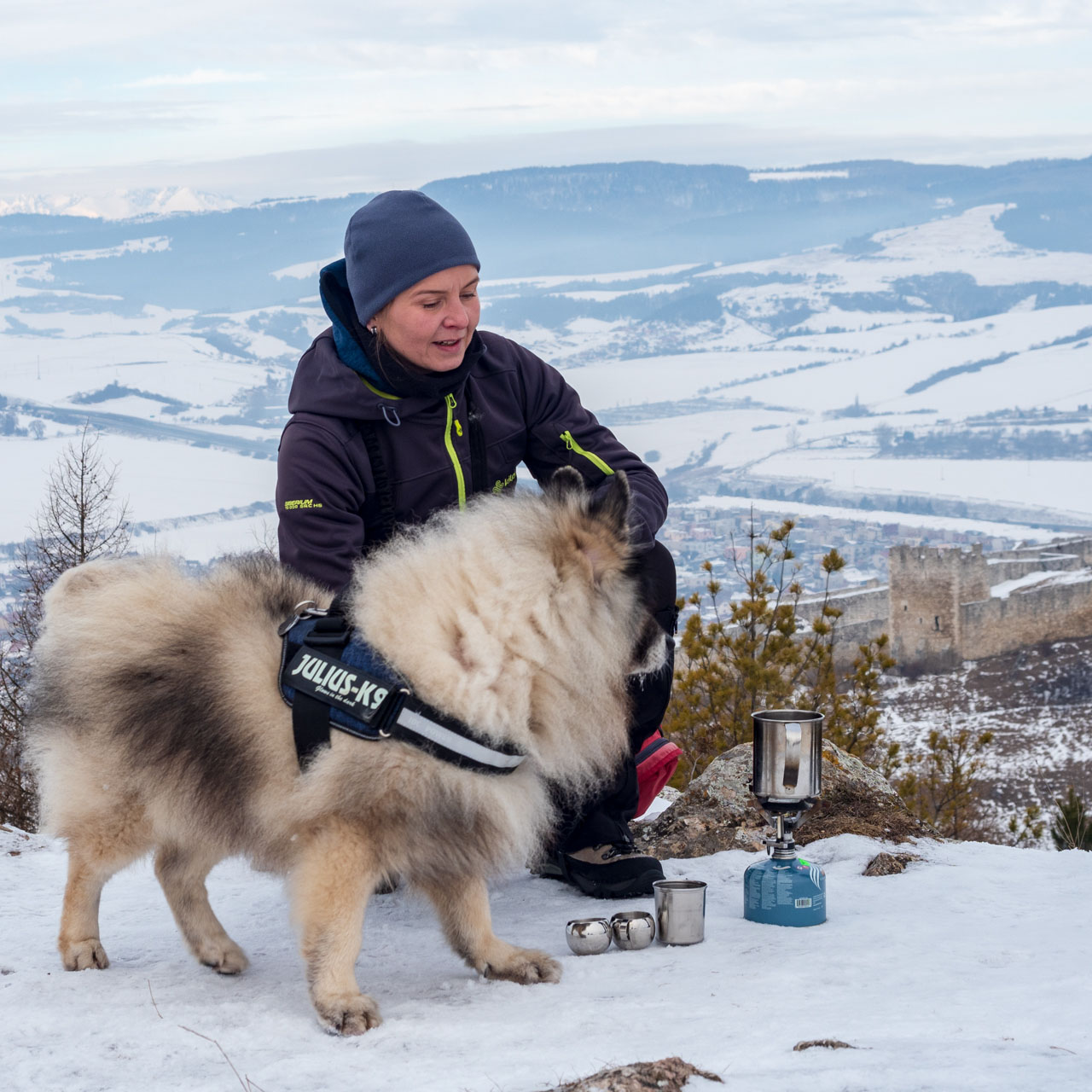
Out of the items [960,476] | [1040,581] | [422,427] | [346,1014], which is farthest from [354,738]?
[960,476]

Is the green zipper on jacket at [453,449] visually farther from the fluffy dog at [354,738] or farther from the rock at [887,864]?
the rock at [887,864]

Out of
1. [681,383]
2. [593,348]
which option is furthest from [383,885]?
[681,383]

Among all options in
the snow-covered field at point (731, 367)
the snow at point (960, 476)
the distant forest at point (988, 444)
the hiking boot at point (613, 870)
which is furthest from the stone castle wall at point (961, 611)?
the distant forest at point (988, 444)

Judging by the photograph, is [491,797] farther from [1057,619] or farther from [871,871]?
[1057,619]

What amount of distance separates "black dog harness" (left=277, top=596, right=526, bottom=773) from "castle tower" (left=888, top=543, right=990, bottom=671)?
106 feet

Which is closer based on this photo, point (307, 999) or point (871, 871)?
point (307, 999)

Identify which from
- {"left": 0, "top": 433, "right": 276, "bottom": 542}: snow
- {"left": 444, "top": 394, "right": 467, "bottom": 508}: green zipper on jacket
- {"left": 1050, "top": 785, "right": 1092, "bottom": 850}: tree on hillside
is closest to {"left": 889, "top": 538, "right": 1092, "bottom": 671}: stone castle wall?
{"left": 0, "top": 433, "right": 276, "bottom": 542}: snow

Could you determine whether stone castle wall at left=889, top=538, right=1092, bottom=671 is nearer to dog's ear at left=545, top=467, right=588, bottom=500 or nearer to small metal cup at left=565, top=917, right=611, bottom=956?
small metal cup at left=565, top=917, right=611, bottom=956

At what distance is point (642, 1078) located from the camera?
1.94 meters

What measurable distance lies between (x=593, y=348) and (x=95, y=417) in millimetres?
44733

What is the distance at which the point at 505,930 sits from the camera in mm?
3201

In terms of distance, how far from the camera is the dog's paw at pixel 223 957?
288 centimetres

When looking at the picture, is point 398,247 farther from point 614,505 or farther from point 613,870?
point 613,870

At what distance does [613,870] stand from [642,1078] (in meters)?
1.54
